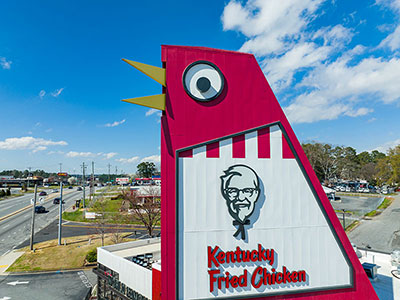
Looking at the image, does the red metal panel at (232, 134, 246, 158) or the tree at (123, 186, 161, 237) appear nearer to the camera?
the red metal panel at (232, 134, 246, 158)

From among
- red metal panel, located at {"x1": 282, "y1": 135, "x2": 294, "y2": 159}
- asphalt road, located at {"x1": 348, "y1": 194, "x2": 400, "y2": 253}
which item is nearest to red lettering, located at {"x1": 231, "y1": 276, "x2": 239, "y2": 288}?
red metal panel, located at {"x1": 282, "y1": 135, "x2": 294, "y2": 159}

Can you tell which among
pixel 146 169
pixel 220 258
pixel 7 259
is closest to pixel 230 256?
pixel 220 258

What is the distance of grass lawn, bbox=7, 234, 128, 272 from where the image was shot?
22922mm

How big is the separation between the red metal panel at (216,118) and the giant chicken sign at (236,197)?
0.03 m

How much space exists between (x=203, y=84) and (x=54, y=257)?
27.4 m

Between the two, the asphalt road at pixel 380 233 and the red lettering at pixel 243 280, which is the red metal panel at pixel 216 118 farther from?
the asphalt road at pixel 380 233

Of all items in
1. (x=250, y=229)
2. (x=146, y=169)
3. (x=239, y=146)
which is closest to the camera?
(x=250, y=229)

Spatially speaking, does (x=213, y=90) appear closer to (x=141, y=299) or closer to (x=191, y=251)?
(x=191, y=251)

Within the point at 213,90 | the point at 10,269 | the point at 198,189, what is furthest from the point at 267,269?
the point at 10,269

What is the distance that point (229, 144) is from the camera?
261 inches

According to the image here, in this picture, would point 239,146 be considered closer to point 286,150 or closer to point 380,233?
point 286,150

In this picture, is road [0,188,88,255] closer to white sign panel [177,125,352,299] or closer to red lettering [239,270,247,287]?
white sign panel [177,125,352,299]

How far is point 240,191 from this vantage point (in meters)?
6.60

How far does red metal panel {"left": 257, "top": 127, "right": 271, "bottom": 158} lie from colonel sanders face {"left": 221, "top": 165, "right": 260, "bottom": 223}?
0.64 meters
